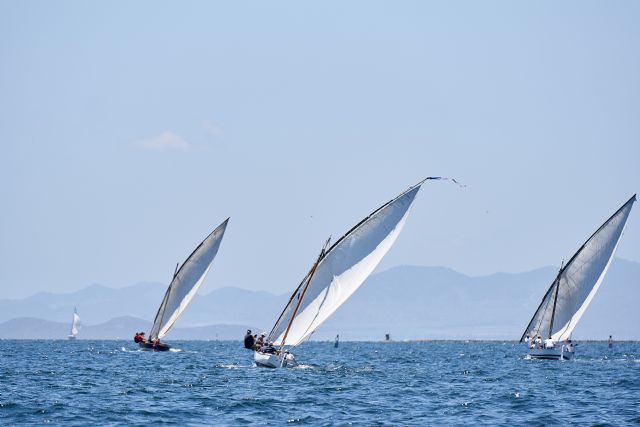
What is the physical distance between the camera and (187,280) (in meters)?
112

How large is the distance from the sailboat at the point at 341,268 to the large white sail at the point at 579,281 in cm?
3019

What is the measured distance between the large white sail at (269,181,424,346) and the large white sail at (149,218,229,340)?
4159cm

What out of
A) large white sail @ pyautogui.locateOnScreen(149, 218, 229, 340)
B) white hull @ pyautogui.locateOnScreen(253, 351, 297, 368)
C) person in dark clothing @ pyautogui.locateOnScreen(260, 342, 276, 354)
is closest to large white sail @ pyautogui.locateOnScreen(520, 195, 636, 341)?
white hull @ pyautogui.locateOnScreen(253, 351, 297, 368)

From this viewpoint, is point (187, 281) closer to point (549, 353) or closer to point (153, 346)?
point (153, 346)

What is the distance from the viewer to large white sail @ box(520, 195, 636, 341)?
91188 millimetres

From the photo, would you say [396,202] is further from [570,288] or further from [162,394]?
[570,288]

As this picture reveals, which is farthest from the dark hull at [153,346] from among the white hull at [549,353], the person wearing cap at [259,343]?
the person wearing cap at [259,343]

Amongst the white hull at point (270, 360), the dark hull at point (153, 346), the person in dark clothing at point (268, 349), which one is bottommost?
the white hull at point (270, 360)

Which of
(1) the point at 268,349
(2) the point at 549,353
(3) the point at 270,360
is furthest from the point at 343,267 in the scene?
(2) the point at 549,353

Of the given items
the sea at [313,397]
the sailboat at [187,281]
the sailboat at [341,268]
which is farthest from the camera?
the sailboat at [187,281]

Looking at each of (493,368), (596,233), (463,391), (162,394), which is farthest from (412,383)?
(596,233)

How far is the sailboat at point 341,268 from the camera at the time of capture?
214 ft

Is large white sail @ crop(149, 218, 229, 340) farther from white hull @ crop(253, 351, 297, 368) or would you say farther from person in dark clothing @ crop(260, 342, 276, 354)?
person in dark clothing @ crop(260, 342, 276, 354)

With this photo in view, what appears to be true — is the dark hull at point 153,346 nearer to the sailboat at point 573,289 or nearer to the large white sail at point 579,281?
the sailboat at point 573,289
